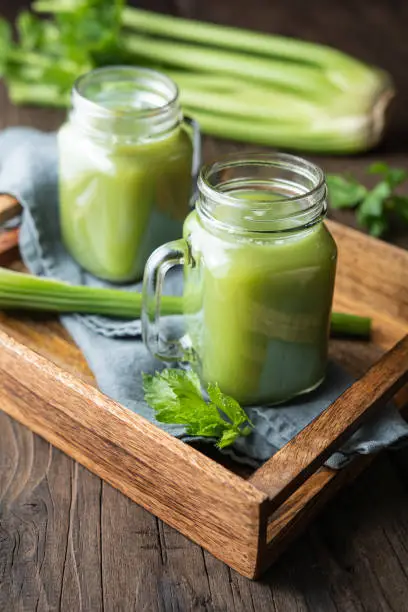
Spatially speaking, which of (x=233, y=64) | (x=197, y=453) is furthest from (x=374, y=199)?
(x=197, y=453)

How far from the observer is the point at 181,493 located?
1.08 m

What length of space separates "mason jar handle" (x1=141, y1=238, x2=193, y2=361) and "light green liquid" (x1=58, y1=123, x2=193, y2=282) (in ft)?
0.42

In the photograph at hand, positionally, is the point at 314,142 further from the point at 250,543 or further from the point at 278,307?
the point at 250,543

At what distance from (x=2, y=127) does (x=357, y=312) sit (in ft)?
3.27

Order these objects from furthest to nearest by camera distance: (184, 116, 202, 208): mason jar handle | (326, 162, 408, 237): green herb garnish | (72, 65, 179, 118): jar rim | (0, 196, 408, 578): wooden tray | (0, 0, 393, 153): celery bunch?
1. (0, 0, 393, 153): celery bunch
2. (326, 162, 408, 237): green herb garnish
3. (184, 116, 202, 208): mason jar handle
4. (72, 65, 179, 118): jar rim
5. (0, 196, 408, 578): wooden tray

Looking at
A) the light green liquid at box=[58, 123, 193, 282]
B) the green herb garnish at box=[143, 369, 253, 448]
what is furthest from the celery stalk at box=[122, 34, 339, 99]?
the green herb garnish at box=[143, 369, 253, 448]

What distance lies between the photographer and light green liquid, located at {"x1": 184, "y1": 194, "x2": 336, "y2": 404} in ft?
3.73

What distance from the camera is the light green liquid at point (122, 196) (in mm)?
1371

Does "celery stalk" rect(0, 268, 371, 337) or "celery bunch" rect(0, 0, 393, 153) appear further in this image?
"celery bunch" rect(0, 0, 393, 153)

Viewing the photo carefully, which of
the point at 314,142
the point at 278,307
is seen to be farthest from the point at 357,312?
the point at 314,142

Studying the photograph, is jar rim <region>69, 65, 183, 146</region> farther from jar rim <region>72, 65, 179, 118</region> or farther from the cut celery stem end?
the cut celery stem end

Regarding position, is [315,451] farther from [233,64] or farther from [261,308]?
[233,64]

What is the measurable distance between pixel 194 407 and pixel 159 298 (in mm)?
164

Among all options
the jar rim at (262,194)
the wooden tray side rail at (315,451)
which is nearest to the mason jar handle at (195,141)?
the jar rim at (262,194)
